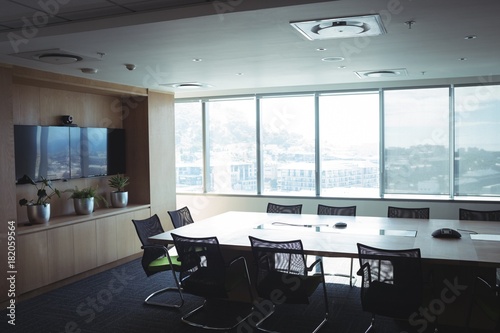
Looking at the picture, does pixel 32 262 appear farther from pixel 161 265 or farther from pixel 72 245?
pixel 161 265

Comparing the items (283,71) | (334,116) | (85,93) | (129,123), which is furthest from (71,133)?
(334,116)

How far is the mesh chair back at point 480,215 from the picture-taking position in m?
5.56

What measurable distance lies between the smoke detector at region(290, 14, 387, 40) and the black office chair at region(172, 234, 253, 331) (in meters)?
2.04

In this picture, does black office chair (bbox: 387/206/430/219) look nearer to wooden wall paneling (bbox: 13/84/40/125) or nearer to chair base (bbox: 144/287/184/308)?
chair base (bbox: 144/287/184/308)

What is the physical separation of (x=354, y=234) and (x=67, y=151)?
4.34m

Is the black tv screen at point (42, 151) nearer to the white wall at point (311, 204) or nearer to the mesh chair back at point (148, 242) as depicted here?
the mesh chair back at point (148, 242)

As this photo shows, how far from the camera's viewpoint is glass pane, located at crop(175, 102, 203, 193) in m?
9.71

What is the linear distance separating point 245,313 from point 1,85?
3.77 m

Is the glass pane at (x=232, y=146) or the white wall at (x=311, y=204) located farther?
the glass pane at (x=232, y=146)

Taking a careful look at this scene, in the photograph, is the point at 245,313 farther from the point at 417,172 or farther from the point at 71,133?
the point at 417,172

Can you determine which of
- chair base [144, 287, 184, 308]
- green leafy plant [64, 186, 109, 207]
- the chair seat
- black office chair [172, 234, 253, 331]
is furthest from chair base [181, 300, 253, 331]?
green leafy plant [64, 186, 109, 207]

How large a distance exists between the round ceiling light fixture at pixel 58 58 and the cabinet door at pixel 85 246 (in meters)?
2.33

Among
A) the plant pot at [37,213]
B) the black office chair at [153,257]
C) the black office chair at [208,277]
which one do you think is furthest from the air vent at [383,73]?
the plant pot at [37,213]

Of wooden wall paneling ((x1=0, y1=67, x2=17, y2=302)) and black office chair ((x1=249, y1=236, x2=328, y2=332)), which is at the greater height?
wooden wall paneling ((x1=0, y1=67, x2=17, y2=302))
